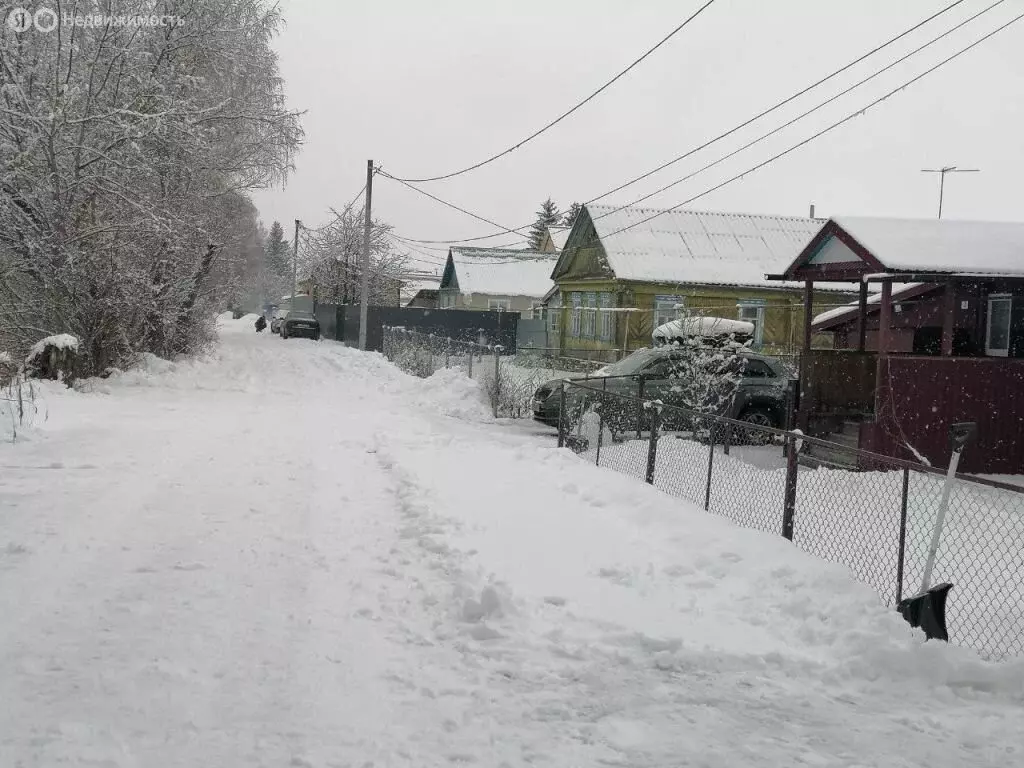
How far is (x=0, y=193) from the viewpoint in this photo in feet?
47.9

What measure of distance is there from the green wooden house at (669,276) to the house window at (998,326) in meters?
13.2

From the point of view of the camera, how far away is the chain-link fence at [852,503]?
5.66 metres

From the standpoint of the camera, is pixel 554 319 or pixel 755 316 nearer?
pixel 755 316

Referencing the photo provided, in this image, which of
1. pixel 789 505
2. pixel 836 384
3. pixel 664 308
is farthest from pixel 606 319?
pixel 789 505

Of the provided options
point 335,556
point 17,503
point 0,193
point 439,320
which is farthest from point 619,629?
point 439,320

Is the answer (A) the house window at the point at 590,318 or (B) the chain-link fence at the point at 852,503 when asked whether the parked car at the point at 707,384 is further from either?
(A) the house window at the point at 590,318

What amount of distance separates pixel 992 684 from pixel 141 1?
61.9ft

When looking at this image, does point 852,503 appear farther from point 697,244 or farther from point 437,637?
point 697,244

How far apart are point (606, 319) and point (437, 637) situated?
89.0ft

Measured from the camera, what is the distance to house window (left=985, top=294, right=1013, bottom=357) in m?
13.9

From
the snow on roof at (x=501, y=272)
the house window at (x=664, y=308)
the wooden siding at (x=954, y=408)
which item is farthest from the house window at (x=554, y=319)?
the wooden siding at (x=954, y=408)

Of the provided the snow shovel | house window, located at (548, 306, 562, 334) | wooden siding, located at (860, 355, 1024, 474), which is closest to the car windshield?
wooden siding, located at (860, 355, 1024, 474)

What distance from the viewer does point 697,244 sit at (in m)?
33.1

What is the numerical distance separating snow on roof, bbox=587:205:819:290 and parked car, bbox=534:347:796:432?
50.2ft
